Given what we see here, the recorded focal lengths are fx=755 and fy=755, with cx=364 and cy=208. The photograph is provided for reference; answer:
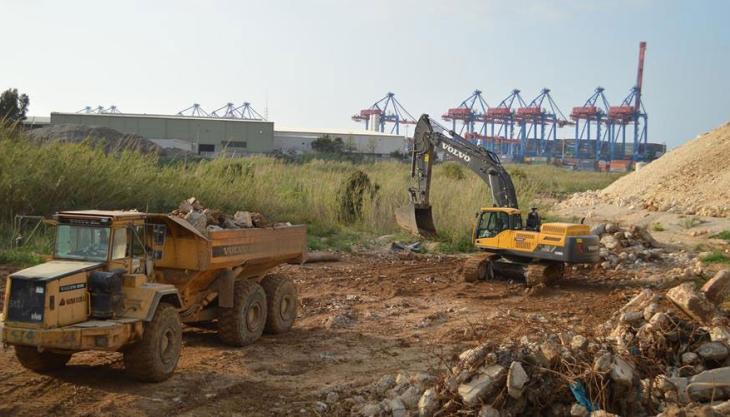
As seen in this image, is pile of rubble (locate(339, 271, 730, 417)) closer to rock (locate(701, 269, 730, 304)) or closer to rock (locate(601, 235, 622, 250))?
rock (locate(701, 269, 730, 304))

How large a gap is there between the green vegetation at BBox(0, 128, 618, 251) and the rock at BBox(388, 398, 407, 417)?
37.4 ft

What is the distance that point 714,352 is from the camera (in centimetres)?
762

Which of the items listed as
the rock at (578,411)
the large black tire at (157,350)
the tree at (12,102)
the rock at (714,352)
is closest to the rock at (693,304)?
the rock at (714,352)

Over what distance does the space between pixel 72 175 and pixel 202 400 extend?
10605 mm

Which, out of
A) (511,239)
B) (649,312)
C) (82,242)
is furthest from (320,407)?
(511,239)

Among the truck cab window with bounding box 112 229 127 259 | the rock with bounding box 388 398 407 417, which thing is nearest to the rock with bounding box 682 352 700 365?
the rock with bounding box 388 398 407 417

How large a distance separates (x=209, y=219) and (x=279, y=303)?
63.3 inches

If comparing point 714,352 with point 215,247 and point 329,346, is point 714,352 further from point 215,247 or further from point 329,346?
point 215,247

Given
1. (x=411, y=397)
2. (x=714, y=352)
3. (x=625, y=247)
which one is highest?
(x=625, y=247)

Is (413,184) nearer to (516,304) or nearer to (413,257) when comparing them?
(413,257)

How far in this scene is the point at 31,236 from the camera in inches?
593

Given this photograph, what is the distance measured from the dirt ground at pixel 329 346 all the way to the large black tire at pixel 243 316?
0.55ft

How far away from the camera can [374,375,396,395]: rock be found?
7293 mm

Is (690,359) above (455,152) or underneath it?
underneath
